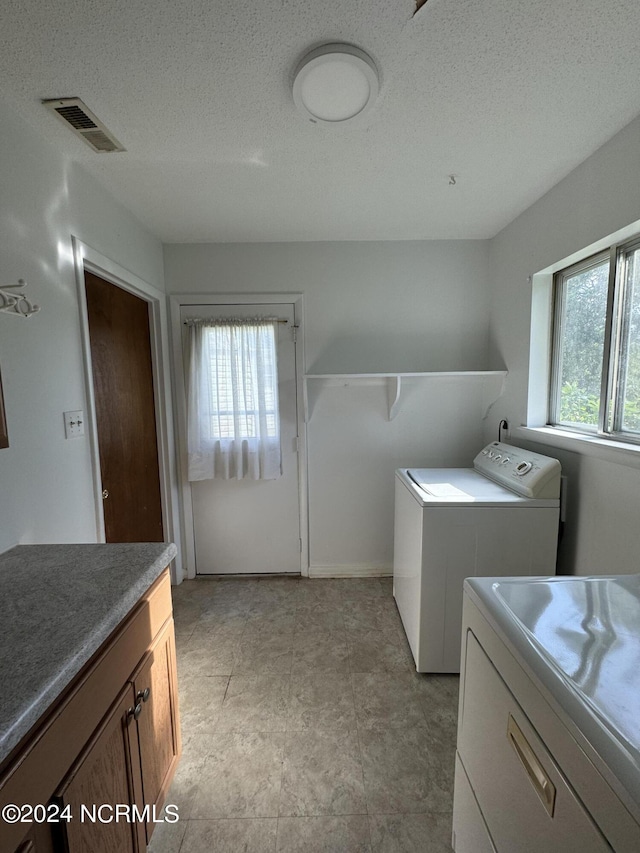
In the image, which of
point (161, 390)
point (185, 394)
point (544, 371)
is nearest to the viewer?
point (544, 371)

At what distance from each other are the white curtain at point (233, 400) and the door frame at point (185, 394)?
12 centimetres

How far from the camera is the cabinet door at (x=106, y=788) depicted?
730 millimetres

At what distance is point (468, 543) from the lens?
1.71 meters

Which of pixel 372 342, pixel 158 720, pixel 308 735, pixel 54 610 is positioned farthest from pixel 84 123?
pixel 308 735

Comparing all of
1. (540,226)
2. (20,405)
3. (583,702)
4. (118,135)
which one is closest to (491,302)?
(540,226)

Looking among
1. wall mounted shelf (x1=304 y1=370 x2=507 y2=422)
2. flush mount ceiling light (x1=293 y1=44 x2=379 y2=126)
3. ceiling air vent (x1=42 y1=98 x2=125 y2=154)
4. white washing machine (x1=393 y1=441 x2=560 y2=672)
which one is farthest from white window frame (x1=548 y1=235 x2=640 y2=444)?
ceiling air vent (x1=42 y1=98 x2=125 y2=154)

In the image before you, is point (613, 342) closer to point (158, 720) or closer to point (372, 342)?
point (372, 342)

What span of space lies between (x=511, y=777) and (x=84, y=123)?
2.29m

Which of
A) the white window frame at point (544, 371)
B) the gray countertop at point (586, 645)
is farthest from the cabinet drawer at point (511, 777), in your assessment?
the white window frame at point (544, 371)

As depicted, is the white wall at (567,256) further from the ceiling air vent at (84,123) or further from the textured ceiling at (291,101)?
the ceiling air vent at (84,123)

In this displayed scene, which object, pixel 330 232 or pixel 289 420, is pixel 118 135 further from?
pixel 289 420

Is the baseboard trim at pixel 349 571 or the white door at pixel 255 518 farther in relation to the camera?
the baseboard trim at pixel 349 571

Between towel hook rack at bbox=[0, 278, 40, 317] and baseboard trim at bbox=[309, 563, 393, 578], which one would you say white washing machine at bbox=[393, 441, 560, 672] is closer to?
baseboard trim at bbox=[309, 563, 393, 578]

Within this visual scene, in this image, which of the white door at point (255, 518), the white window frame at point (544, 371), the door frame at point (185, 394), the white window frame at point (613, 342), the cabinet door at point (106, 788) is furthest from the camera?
the white door at point (255, 518)
